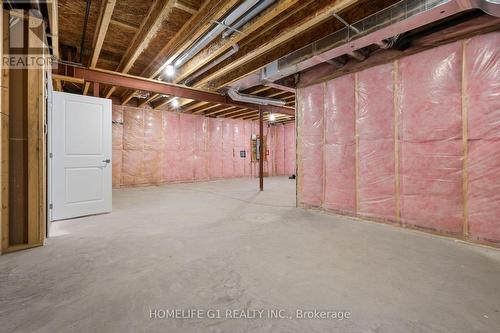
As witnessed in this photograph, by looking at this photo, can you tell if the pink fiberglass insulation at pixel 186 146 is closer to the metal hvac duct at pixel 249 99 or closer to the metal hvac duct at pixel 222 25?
the metal hvac duct at pixel 249 99

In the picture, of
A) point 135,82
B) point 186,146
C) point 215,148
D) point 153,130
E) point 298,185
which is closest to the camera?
point 298,185

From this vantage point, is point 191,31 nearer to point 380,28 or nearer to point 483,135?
point 380,28

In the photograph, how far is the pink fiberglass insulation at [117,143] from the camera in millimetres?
6781

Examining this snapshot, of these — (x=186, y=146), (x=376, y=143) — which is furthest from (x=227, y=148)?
(x=376, y=143)

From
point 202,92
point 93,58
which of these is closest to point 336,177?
point 202,92

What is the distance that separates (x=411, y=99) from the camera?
2.95 m

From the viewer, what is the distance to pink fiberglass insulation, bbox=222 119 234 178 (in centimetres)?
937

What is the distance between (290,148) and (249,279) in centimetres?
943

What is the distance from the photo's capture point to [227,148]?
9.48 m

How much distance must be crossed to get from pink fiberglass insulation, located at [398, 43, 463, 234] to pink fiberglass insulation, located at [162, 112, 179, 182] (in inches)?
268

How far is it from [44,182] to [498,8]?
4629 mm

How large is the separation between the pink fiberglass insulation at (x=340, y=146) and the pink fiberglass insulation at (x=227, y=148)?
19.6 feet

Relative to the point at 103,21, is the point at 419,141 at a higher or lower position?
lower

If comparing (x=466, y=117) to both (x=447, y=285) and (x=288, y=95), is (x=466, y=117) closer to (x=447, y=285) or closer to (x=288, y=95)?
(x=447, y=285)
